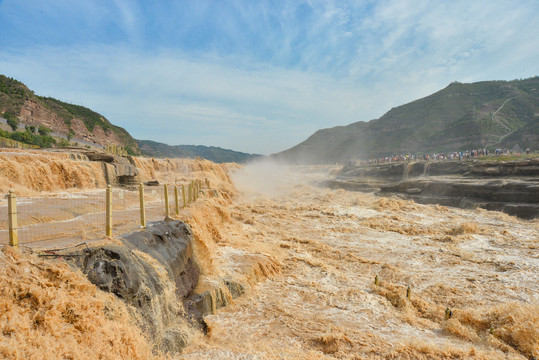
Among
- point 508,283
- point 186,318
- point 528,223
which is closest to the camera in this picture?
point 186,318

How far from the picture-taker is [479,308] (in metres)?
8.16

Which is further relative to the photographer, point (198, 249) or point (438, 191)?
point (438, 191)

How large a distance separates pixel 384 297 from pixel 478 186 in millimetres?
22103

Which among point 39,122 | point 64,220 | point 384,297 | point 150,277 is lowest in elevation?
point 384,297

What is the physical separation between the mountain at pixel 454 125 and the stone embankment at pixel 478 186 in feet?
111

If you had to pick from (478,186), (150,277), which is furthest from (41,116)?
(478,186)

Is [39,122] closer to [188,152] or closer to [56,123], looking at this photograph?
[56,123]

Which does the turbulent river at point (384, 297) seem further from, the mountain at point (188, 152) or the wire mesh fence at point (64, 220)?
the mountain at point (188, 152)

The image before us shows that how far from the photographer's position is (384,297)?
28.4 feet

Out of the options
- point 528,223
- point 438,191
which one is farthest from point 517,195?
point 438,191

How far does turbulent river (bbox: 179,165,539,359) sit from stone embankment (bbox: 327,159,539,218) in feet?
18.1

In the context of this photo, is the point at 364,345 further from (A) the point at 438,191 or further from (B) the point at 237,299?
(A) the point at 438,191

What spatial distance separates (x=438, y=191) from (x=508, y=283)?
20198mm

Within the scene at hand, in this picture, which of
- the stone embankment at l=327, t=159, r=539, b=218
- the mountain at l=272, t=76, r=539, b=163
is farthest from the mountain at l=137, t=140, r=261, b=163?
the stone embankment at l=327, t=159, r=539, b=218
